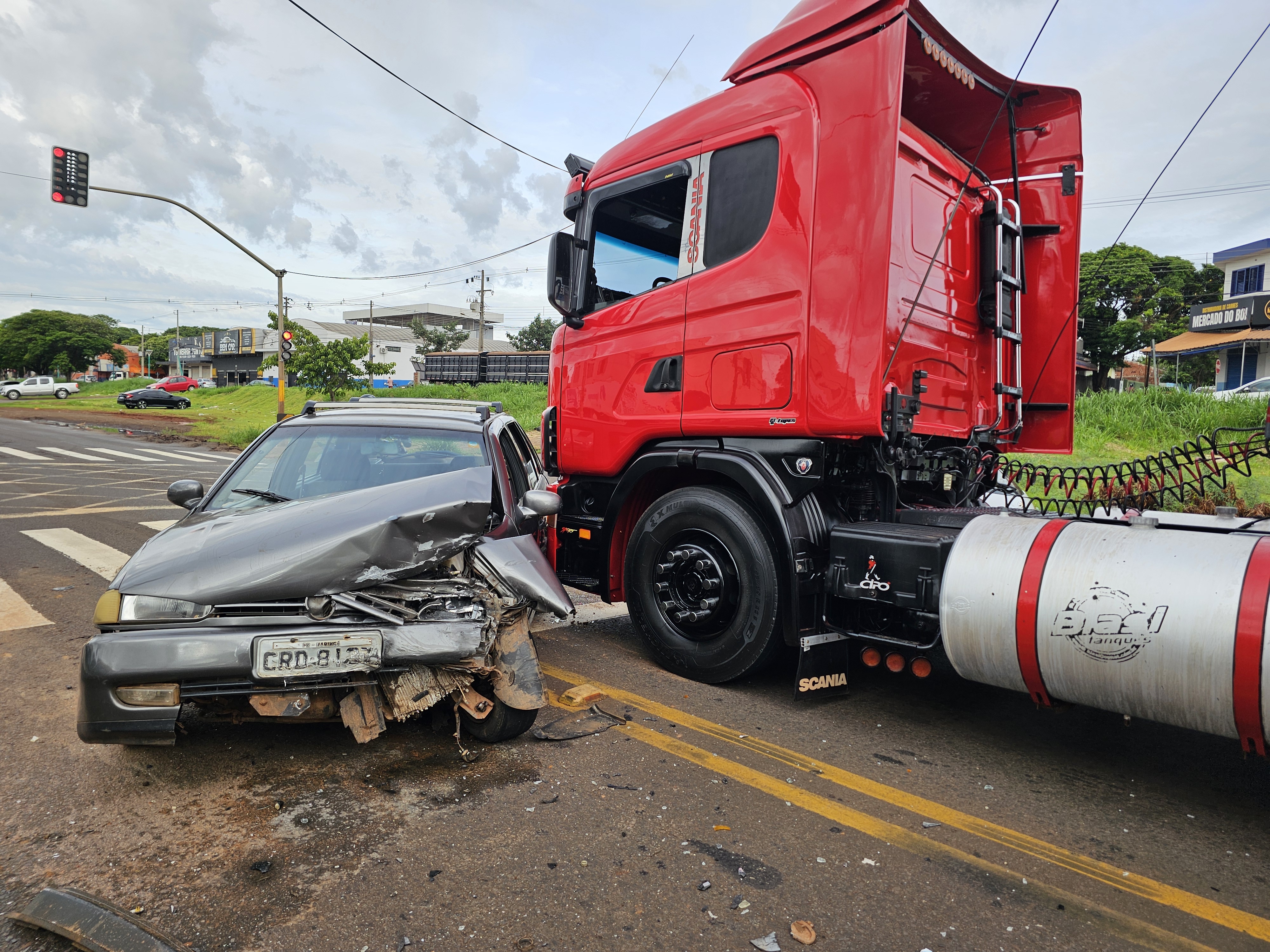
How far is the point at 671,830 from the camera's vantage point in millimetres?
2770

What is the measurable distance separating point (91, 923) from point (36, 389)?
60793 mm

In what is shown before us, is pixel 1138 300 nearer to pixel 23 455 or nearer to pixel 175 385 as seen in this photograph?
pixel 23 455

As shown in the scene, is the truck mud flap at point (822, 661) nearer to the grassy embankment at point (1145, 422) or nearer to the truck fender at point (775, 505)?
the truck fender at point (775, 505)

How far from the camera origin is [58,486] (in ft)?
41.1

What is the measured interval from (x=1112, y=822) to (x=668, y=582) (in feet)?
7.65

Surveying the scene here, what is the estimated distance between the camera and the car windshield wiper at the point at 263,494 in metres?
3.87

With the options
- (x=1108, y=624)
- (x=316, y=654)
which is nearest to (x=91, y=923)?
(x=316, y=654)

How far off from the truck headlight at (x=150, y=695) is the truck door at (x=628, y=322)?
277 cm

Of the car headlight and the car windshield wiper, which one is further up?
the car windshield wiper

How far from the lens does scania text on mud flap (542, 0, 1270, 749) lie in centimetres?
303

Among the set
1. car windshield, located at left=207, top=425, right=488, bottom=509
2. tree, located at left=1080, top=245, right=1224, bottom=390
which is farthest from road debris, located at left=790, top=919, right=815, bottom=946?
tree, located at left=1080, top=245, right=1224, bottom=390

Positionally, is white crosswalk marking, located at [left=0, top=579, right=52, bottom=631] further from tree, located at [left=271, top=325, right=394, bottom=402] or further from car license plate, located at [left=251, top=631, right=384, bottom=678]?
tree, located at [left=271, top=325, right=394, bottom=402]

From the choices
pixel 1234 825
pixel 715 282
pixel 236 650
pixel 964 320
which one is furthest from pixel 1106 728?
pixel 236 650

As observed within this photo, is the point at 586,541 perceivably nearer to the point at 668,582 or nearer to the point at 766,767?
the point at 668,582
